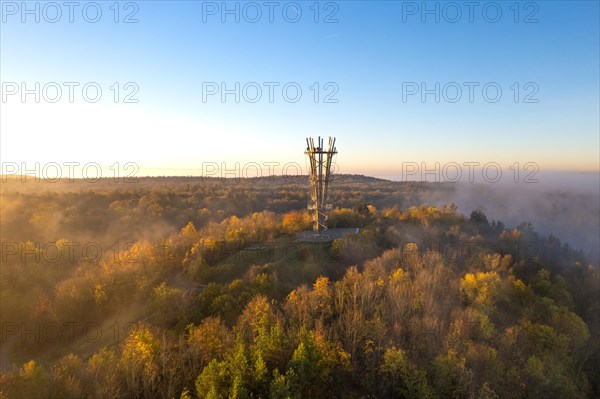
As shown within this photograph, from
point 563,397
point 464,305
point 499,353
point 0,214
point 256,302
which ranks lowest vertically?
point 563,397

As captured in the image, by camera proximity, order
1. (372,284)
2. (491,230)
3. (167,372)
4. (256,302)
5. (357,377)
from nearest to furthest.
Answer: (167,372) → (357,377) → (256,302) → (372,284) → (491,230)

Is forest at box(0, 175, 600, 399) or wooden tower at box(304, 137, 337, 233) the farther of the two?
wooden tower at box(304, 137, 337, 233)

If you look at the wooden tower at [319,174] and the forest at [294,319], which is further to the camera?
the wooden tower at [319,174]

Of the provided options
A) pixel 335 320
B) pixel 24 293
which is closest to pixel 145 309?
pixel 24 293

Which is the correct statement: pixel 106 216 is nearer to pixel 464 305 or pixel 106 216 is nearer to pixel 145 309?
pixel 145 309

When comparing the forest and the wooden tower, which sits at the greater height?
the wooden tower

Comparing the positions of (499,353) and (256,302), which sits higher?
(256,302)

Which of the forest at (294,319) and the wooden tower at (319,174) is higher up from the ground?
the wooden tower at (319,174)

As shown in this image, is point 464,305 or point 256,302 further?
point 464,305
